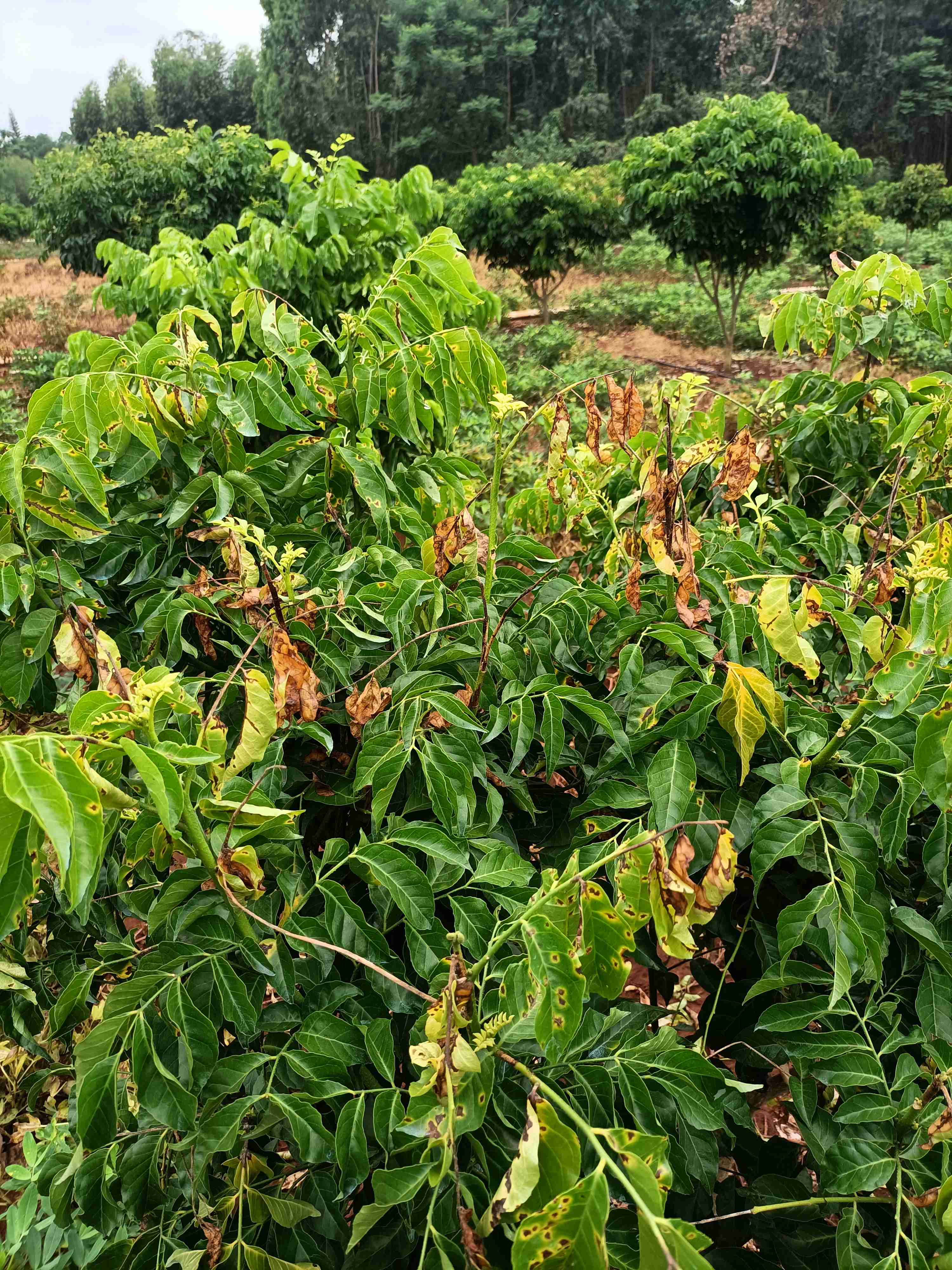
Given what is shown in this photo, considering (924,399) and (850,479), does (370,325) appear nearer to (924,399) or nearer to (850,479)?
(850,479)

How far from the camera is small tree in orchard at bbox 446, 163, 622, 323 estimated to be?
36.6 ft

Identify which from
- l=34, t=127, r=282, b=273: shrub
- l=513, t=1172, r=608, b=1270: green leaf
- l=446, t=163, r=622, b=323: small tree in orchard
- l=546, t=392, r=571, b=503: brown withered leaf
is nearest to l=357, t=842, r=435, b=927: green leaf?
l=513, t=1172, r=608, b=1270: green leaf

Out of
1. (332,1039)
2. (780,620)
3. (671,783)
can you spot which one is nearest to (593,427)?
(780,620)

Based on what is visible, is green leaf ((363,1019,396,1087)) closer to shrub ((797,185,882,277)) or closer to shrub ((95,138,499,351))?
shrub ((95,138,499,351))

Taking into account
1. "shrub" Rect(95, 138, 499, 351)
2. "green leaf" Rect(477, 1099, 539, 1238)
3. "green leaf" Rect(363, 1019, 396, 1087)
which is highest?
"shrub" Rect(95, 138, 499, 351)

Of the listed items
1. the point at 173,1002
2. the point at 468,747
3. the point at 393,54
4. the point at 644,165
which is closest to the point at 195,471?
the point at 468,747

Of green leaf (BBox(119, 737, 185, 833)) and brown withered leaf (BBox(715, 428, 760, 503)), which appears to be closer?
green leaf (BBox(119, 737, 185, 833))

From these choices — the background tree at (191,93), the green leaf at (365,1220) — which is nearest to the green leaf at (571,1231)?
the green leaf at (365,1220)

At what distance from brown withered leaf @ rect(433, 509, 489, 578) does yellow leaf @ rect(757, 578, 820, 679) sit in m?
0.41

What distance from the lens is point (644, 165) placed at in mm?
9984

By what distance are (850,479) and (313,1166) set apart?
1.38 m

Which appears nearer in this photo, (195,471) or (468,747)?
(468,747)

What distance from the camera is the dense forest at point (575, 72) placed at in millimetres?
28656

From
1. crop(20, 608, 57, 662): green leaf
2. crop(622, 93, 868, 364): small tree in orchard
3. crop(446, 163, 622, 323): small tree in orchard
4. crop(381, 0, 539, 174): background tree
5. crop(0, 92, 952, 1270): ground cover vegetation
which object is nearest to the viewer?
crop(0, 92, 952, 1270): ground cover vegetation
